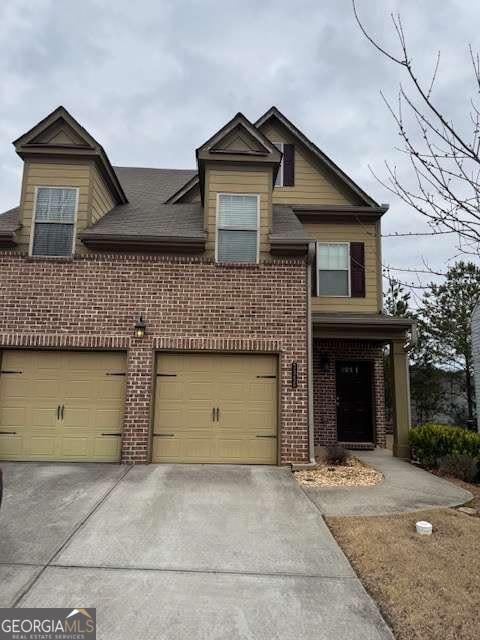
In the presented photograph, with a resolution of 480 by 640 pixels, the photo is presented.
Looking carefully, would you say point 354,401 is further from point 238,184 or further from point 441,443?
point 238,184

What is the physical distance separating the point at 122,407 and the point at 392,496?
5.02 metres

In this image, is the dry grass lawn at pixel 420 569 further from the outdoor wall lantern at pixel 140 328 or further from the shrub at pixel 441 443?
the outdoor wall lantern at pixel 140 328

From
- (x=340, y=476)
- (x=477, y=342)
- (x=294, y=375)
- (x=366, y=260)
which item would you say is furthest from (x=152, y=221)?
(x=477, y=342)

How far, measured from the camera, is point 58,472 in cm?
701

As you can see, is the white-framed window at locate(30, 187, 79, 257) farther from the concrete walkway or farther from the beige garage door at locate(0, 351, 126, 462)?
the concrete walkway

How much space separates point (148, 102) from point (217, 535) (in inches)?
444

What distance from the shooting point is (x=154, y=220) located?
9445mm

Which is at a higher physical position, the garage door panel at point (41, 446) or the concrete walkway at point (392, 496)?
the garage door panel at point (41, 446)

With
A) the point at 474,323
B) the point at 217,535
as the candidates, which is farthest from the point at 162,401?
the point at 474,323

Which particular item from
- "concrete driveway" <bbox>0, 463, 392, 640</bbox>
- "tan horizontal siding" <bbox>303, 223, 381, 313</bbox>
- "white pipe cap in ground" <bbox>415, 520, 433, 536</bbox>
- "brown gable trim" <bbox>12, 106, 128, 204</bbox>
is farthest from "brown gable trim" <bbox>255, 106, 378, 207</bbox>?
"white pipe cap in ground" <bbox>415, 520, 433, 536</bbox>

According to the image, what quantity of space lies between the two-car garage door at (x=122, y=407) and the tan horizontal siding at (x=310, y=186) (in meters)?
5.64

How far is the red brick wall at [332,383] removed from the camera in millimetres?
11008

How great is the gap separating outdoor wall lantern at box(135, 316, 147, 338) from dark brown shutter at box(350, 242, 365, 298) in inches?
236

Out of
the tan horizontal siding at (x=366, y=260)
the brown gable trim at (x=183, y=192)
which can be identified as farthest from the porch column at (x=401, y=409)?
the brown gable trim at (x=183, y=192)
